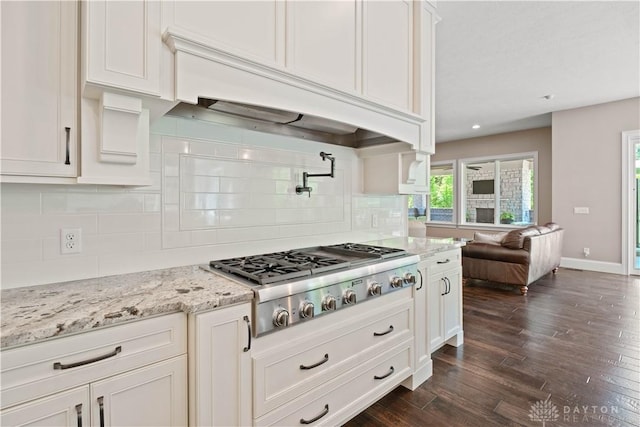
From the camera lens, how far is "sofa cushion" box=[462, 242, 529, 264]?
4.37 m

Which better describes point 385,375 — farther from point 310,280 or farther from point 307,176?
point 307,176

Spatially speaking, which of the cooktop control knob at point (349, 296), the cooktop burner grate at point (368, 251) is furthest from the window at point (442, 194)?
the cooktop control knob at point (349, 296)

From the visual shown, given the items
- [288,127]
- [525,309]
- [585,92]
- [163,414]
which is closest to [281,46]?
[288,127]

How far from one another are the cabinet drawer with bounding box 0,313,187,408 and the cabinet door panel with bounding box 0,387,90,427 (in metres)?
0.02

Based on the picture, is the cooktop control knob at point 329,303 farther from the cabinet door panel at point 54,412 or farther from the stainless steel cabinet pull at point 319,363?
the cabinet door panel at point 54,412

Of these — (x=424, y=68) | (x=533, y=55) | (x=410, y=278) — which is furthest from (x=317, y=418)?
(x=533, y=55)

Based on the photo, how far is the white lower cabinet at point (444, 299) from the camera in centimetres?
240

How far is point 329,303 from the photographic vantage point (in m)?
1.56

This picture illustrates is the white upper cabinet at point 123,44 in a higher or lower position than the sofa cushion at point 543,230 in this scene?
higher

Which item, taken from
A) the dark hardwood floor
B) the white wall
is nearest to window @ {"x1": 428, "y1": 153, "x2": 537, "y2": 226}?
the white wall

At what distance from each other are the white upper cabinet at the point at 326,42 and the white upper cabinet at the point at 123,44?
662mm

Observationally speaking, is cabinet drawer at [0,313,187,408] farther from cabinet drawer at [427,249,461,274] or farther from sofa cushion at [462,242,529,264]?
sofa cushion at [462,242,529,264]

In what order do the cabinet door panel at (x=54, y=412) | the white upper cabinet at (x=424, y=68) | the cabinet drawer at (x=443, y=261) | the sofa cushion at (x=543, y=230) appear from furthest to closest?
the sofa cushion at (x=543, y=230)
the white upper cabinet at (x=424, y=68)
the cabinet drawer at (x=443, y=261)
the cabinet door panel at (x=54, y=412)

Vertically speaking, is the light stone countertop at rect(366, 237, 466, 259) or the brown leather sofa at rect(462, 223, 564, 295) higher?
the light stone countertop at rect(366, 237, 466, 259)
